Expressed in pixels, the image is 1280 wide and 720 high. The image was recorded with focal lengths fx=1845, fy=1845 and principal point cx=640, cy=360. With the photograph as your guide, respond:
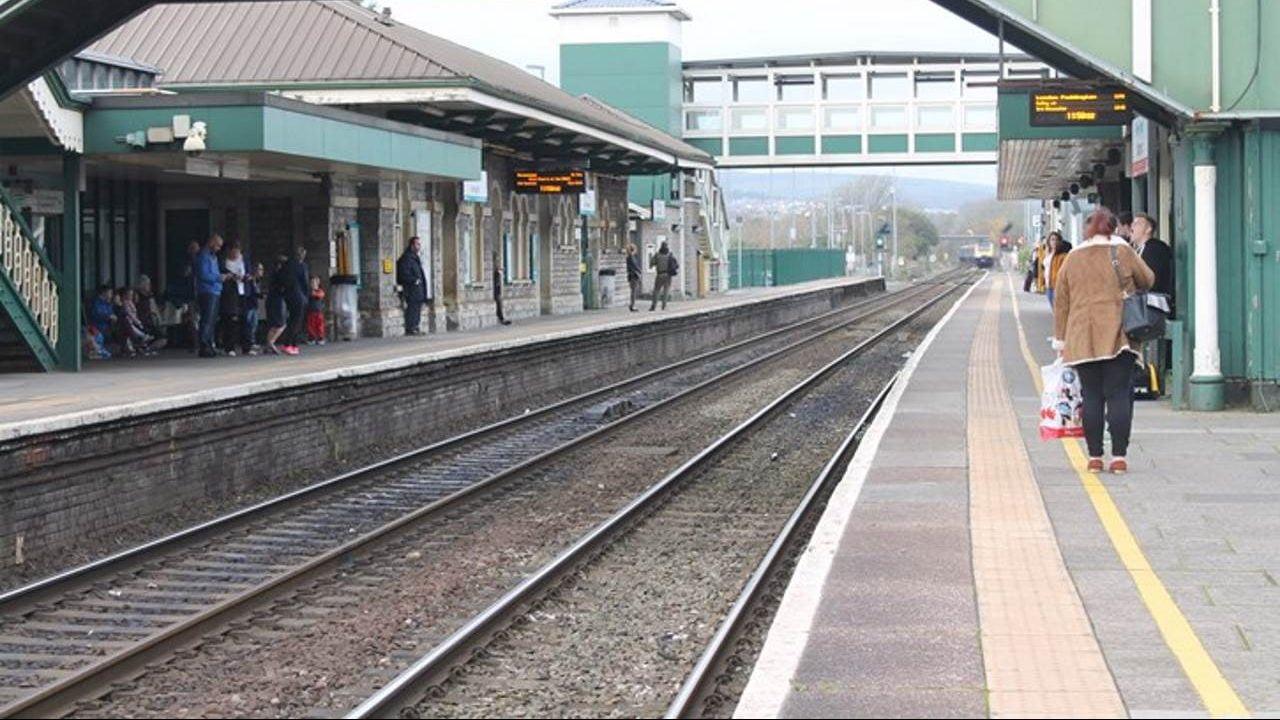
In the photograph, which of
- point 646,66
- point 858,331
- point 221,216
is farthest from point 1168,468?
point 646,66

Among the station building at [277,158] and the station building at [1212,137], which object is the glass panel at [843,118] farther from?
the station building at [1212,137]

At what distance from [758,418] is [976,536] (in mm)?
9627

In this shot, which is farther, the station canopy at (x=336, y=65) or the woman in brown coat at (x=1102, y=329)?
the station canopy at (x=336, y=65)

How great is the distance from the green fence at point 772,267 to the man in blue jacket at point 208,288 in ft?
179

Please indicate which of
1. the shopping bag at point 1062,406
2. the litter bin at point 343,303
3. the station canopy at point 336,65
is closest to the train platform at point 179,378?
the litter bin at point 343,303

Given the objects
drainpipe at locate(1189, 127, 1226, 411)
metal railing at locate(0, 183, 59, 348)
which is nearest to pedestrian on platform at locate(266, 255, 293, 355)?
metal railing at locate(0, 183, 59, 348)

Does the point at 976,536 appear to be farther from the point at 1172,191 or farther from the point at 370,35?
the point at 370,35

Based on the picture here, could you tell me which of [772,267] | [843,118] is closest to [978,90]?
[843,118]

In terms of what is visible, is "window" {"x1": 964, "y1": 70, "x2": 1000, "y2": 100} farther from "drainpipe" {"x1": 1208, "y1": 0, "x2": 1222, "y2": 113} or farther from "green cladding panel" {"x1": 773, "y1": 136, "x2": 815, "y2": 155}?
"drainpipe" {"x1": 1208, "y1": 0, "x2": 1222, "y2": 113}

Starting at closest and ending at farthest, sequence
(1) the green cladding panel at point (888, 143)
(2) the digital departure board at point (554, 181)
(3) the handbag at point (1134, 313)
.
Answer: (3) the handbag at point (1134, 313) < (2) the digital departure board at point (554, 181) < (1) the green cladding panel at point (888, 143)

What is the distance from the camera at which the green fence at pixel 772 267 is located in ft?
269

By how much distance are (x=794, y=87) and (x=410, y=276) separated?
124 ft

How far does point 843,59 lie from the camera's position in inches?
→ 2397

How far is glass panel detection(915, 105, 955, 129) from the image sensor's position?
59.3 metres
